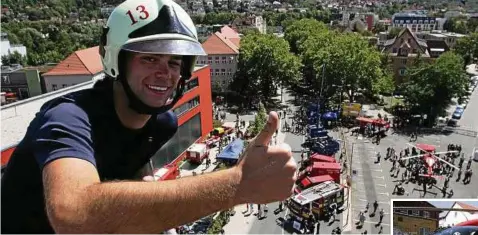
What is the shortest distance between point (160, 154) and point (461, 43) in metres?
58.1

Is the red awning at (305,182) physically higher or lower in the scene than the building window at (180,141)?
lower

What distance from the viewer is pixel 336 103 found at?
40.0m

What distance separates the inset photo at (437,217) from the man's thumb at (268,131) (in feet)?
9.66

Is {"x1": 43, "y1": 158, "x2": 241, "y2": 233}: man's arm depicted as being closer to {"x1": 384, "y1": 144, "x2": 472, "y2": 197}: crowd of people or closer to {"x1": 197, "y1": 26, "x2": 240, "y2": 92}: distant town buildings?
{"x1": 384, "y1": 144, "x2": 472, "y2": 197}: crowd of people

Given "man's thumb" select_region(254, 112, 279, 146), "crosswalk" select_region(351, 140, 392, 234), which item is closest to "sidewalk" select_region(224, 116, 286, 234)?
"crosswalk" select_region(351, 140, 392, 234)

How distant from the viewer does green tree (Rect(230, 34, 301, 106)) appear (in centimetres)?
4153

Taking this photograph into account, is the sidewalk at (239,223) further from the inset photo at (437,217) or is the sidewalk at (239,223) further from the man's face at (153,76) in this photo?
the man's face at (153,76)

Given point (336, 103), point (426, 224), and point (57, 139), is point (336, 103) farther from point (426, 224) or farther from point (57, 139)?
point (57, 139)

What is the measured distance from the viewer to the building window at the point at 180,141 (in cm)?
2303

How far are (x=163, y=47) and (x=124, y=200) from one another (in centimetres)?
79

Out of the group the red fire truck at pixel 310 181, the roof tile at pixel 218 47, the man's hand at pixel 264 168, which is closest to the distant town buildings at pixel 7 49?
the roof tile at pixel 218 47

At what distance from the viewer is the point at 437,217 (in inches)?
190

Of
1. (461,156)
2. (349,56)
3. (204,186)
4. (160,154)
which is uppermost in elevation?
(204,186)

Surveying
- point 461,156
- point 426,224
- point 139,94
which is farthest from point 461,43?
point 139,94
